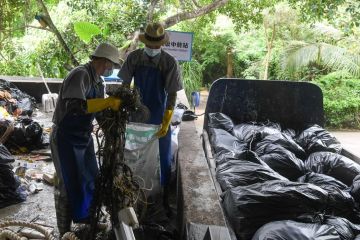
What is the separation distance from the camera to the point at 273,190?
8.73 ft

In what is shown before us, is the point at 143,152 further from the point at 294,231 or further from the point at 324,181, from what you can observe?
the point at 324,181

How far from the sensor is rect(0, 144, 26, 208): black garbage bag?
10.2ft

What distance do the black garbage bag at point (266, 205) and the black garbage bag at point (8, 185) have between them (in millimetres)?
1928

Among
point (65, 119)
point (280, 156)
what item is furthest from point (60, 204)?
point (280, 156)

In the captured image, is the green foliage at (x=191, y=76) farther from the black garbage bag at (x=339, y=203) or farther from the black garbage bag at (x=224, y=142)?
the black garbage bag at (x=339, y=203)

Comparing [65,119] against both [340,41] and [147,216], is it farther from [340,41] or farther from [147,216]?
[340,41]

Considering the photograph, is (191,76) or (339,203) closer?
(339,203)

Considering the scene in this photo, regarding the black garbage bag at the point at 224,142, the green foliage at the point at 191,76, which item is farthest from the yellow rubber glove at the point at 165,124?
the green foliage at the point at 191,76

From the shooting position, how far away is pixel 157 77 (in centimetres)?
330

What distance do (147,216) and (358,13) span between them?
4525 millimetres

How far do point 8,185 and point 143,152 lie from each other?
1.26 metres

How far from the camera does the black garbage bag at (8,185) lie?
3121mm

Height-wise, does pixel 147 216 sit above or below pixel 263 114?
below

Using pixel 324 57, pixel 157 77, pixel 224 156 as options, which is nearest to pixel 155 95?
pixel 157 77
